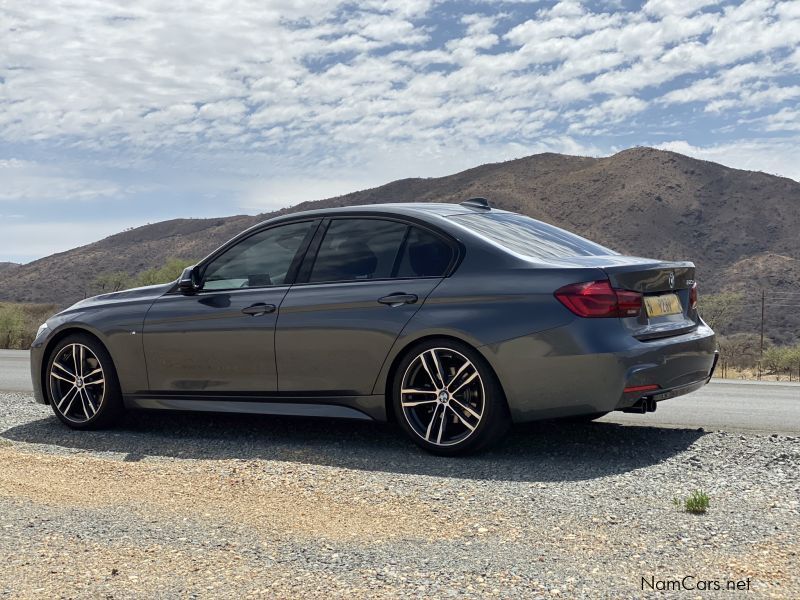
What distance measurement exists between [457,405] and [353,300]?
1059 millimetres

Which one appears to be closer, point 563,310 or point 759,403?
point 563,310

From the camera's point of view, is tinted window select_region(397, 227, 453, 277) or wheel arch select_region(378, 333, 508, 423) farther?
tinted window select_region(397, 227, 453, 277)

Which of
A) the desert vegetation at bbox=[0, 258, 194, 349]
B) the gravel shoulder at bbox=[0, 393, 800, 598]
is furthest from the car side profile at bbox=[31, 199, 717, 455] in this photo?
the desert vegetation at bbox=[0, 258, 194, 349]

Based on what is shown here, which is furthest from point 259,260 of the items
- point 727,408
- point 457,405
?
point 727,408

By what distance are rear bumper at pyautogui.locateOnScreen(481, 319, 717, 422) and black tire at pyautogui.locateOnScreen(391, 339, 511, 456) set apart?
0.28ft

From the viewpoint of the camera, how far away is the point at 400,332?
6434mm

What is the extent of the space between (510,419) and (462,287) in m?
0.91

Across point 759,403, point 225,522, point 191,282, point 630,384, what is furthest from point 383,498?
point 759,403

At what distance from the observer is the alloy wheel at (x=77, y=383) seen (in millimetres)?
7859

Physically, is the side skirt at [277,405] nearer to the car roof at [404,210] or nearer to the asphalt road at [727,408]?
the car roof at [404,210]

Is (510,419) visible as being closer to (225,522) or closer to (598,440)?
(598,440)

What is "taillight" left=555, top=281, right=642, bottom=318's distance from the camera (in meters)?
6.01

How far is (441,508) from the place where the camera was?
5.18 meters

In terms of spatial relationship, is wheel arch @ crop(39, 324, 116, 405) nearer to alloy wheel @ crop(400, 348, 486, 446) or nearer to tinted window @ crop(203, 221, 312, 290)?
tinted window @ crop(203, 221, 312, 290)
